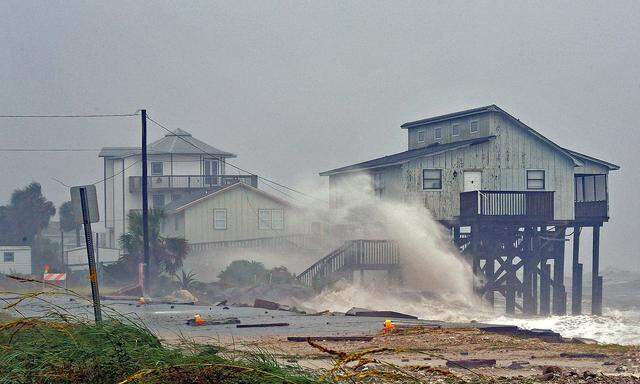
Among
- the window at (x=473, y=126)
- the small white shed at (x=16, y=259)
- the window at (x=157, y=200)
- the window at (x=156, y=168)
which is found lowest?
the small white shed at (x=16, y=259)

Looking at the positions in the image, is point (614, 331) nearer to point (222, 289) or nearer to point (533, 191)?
point (533, 191)

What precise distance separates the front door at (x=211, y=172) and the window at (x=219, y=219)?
1047cm

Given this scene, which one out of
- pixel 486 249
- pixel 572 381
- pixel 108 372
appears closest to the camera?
pixel 108 372

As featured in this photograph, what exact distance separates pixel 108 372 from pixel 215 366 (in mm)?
1296

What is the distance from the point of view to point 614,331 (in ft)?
105

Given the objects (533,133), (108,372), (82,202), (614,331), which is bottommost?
(614,331)

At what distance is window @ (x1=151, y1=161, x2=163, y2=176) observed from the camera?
7644 cm

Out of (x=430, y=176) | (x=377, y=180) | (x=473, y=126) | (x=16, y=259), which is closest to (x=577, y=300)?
(x=473, y=126)

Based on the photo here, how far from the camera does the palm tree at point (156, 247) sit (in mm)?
50125

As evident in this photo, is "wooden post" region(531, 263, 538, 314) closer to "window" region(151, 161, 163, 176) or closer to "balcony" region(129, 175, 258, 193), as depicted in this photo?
"balcony" region(129, 175, 258, 193)

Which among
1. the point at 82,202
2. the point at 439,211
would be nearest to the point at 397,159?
the point at 439,211

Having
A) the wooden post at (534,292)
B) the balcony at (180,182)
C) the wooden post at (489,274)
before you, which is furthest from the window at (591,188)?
the balcony at (180,182)

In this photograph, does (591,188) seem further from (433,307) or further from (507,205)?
(433,307)

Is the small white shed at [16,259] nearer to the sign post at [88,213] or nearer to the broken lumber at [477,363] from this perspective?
the sign post at [88,213]
